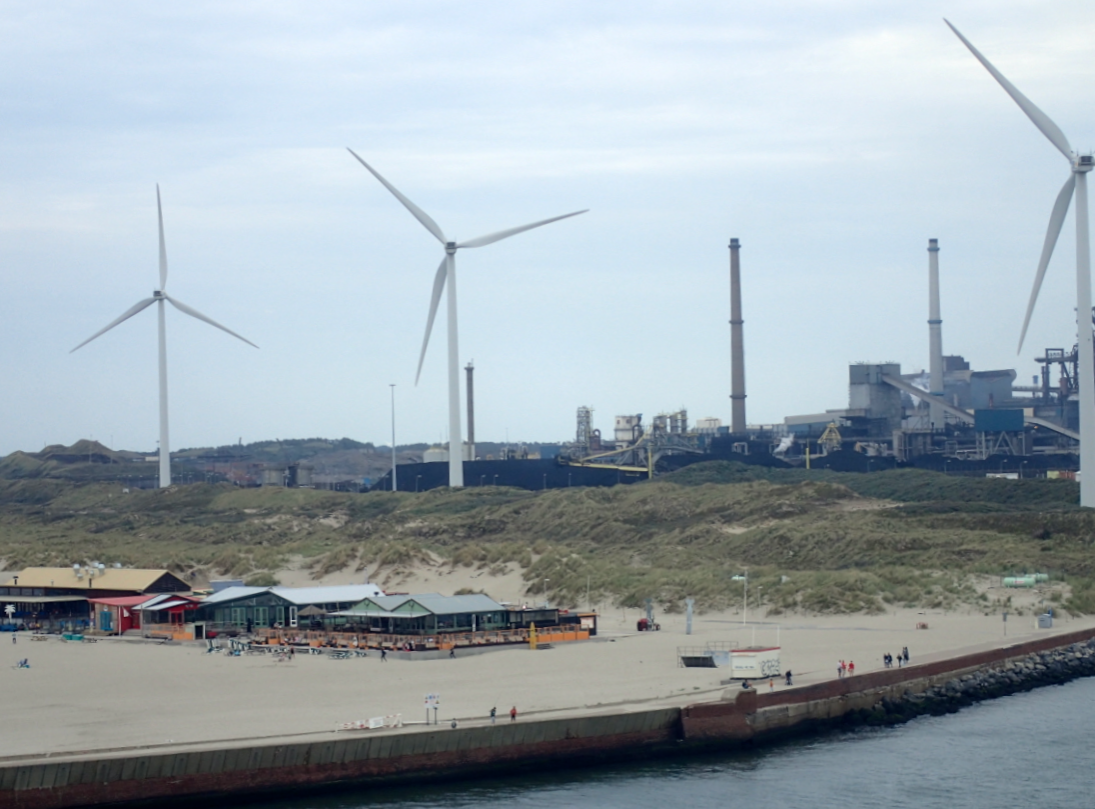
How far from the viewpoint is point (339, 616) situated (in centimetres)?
4962

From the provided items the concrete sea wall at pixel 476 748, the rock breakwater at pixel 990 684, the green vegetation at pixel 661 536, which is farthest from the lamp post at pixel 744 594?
the concrete sea wall at pixel 476 748

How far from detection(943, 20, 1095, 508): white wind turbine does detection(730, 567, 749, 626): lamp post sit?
2134 centimetres

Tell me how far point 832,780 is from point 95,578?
1517 inches

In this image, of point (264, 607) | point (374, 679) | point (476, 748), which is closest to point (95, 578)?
point (264, 607)

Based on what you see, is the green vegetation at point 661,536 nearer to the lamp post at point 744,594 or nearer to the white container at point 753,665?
the lamp post at point 744,594

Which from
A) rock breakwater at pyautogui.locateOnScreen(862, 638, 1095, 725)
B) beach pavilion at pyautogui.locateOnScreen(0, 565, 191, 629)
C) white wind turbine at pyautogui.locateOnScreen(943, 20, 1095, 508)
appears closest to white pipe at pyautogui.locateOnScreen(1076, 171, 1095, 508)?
white wind turbine at pyautogui.locateOnScreen(943, 20, 1095, 508)

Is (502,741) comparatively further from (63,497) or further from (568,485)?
(63,497)

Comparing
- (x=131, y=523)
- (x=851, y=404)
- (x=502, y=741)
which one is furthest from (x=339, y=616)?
(x=851, y=404)

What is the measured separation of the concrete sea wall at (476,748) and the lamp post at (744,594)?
1388 centimetres

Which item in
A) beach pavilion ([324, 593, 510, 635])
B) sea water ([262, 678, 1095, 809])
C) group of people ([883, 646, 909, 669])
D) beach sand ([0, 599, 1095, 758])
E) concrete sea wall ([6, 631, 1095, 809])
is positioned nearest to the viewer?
concrete sea wall ([6, 631, 1095, 809])

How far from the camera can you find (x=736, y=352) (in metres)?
137

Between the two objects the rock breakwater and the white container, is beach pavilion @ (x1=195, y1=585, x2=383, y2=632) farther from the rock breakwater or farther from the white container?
the rock breakwater

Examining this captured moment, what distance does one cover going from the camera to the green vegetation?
58.5m

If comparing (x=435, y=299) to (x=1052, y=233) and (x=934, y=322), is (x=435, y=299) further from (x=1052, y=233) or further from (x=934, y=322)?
(x=934, y=322)
